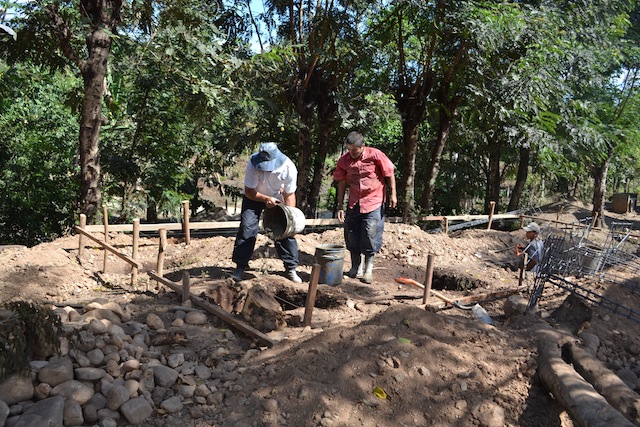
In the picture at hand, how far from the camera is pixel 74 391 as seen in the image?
2938 mm

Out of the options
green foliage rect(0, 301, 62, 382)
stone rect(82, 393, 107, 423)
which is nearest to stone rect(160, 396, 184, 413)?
stone rect(82, 393, 107, 423)

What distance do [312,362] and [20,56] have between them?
7082mm

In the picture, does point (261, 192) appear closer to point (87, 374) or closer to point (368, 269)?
point (368, 269)

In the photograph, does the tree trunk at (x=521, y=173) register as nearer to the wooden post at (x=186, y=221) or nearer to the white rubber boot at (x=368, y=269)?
the white rubber boot at (x=368, y=269)

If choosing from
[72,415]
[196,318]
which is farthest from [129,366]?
[196,318]

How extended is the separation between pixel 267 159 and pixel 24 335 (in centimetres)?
327

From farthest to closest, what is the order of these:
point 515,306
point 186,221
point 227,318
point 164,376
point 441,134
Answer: point 441,134
point 186,221
point 515,306
point 227,318
point 164,376

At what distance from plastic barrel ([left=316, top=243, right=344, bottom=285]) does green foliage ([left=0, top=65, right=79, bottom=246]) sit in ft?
17.1

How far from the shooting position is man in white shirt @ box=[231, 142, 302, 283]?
226 inches

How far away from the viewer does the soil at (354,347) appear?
319 cm

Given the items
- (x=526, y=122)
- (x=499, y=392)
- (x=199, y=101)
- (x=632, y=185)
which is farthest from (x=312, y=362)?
(x=632, y=185)

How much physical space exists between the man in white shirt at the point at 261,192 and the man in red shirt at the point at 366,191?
2.84 feet

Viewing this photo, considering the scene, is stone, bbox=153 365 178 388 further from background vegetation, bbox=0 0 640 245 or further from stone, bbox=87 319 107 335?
background vegetation, bbox=0 0 640 245

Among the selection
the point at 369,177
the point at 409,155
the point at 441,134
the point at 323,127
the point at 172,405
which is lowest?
the point at 172,405
